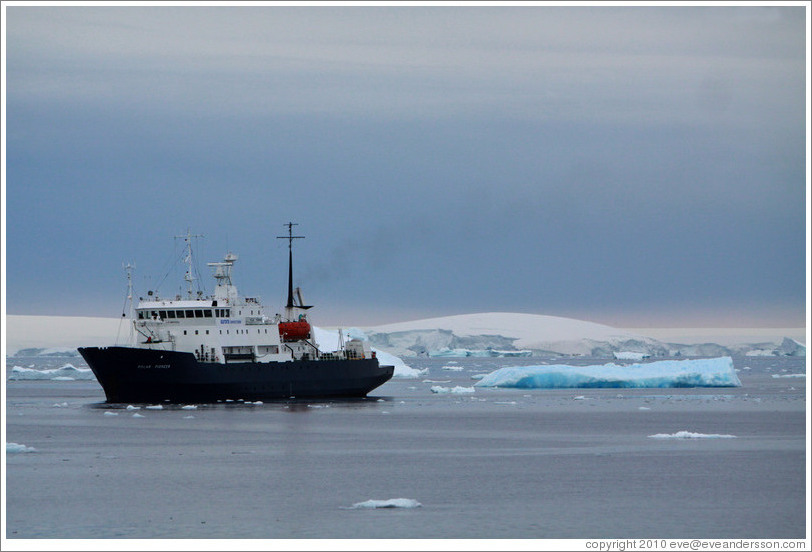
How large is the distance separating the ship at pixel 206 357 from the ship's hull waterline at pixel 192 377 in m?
0.03

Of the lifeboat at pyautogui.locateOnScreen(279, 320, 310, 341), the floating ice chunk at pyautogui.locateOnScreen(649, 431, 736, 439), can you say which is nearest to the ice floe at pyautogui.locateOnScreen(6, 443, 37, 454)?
the floating ice chunk at pyautogui.locateOnScreen(649, 431, 736, 439)

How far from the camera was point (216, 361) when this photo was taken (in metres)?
43.2

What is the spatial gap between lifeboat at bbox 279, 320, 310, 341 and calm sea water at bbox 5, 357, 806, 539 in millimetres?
6412

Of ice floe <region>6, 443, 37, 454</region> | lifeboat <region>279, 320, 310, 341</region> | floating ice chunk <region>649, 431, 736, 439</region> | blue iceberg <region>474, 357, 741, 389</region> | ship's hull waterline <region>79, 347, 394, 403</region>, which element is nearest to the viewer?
ice floe <region>6, 443, 37, 454</region>

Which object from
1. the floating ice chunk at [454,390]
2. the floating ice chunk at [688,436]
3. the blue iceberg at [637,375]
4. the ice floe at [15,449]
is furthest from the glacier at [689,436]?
the blue iceberg at [637,375]

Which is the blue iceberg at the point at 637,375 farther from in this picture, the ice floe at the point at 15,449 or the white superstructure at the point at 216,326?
the ice floe at the point at 15,449

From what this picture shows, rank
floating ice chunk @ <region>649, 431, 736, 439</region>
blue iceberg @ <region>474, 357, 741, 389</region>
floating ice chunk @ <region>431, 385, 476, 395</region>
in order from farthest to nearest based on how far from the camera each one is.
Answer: blue iceberg @ <region>474, 357, 741, 389</region> → floating ice chunk @ <region>431, 385, 476, 395</region> → floating ice chunk @ <region>649, 431, 736, 439</region>

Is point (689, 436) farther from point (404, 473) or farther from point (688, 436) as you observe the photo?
point (404, 473)

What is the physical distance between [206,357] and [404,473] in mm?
21262

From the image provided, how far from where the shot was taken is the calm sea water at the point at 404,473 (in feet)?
56.6

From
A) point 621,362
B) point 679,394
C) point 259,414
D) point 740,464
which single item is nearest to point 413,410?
point 259,414

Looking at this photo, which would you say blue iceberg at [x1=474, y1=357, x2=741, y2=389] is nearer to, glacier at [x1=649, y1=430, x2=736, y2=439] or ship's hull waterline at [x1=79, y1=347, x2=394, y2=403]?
ship's hull waterline at [x1=79, y1=347, x2=394, y2=403]

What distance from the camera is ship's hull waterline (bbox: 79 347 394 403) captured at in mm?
41969

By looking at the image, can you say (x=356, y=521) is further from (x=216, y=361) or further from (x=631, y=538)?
(x=216, y=361)
